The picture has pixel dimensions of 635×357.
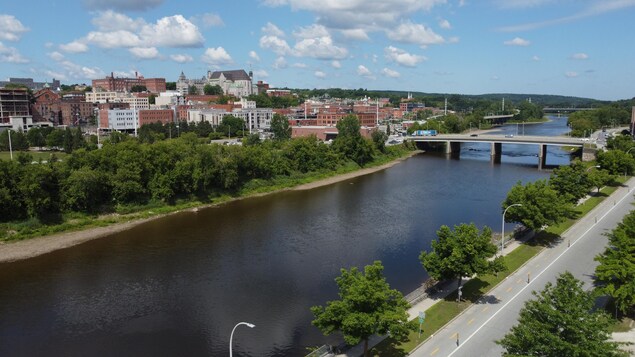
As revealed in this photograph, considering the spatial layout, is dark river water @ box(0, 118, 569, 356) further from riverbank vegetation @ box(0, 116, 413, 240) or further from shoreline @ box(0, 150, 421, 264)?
riverbank vegetation @ box(0, 116, 413, 240)

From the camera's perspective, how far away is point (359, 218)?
161 ft

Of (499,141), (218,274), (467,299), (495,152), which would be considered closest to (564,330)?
(467,299)

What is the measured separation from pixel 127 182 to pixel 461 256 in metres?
36.9

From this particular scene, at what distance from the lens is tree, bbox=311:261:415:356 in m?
19.1

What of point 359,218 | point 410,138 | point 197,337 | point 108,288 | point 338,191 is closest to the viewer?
point 197,337

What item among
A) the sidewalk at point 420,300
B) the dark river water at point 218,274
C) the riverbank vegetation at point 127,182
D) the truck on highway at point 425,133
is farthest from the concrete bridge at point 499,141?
the sidewalk at point 420,300

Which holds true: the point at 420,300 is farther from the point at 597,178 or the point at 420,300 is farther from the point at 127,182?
the point at 597,178

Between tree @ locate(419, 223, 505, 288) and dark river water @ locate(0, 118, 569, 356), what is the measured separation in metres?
4.46

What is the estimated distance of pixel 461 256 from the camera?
25.0 m

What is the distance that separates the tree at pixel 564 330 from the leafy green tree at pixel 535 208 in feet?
60.6

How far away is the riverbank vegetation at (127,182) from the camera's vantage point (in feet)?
142

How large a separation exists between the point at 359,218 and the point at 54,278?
2743cm

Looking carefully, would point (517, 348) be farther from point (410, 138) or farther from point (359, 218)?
point (410, 138)

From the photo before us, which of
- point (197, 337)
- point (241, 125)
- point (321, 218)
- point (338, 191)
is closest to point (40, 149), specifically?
point (241, 125)
